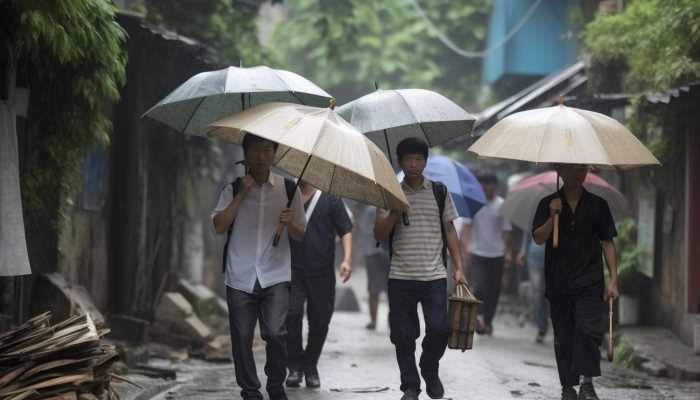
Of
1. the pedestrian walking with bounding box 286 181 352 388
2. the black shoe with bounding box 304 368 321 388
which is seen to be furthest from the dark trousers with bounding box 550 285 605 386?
the black shoe with bounding box 304 368 321 388

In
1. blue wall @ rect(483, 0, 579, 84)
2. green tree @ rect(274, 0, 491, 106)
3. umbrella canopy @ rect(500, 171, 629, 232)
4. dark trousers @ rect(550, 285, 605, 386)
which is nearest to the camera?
dark trousers @ rect(550, 285, 605, 386)

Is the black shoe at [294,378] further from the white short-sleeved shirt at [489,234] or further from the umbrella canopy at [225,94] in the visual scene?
the white short-sleeved shirt at [489,234]

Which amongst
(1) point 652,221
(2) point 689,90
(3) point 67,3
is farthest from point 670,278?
(3) point 67,3

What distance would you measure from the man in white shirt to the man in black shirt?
231 inches

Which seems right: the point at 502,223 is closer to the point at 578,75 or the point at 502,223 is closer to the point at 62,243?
the point at 578,75

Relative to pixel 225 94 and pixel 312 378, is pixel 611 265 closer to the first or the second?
pixel 312 378

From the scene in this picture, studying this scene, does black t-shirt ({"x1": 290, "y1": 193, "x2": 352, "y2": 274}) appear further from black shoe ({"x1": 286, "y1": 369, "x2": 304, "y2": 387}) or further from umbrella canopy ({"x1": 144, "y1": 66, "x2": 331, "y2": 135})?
umbrella canopy ({"x1": 144, "y1": 66, "x2": 331, "y2": 135})

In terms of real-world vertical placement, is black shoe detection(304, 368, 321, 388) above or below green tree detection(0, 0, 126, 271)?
below

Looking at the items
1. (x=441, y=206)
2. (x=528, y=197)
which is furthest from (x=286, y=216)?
(x=528, y=197)

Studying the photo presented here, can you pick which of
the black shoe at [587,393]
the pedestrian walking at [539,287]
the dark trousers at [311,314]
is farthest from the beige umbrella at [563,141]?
the pedestrian walking at [539,287]

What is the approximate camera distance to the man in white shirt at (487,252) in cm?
1408

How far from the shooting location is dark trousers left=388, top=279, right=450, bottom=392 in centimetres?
795

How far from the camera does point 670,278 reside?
13.6 m

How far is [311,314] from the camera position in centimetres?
938
